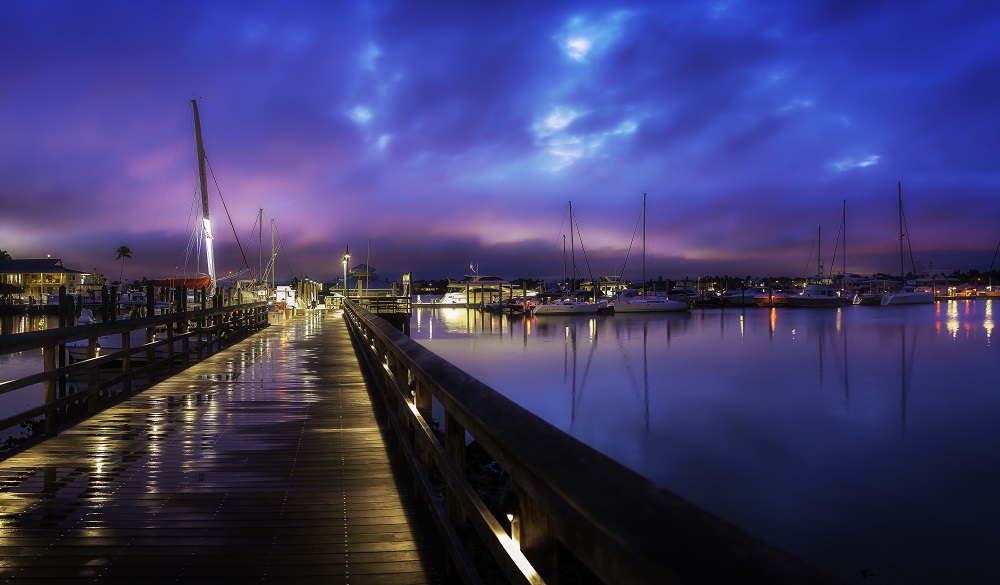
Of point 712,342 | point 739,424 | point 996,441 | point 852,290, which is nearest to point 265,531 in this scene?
point 739,424

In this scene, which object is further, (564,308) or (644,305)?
(644,305)

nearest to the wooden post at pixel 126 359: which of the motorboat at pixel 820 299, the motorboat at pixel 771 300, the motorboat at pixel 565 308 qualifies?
the motorboat at pixel 565 308

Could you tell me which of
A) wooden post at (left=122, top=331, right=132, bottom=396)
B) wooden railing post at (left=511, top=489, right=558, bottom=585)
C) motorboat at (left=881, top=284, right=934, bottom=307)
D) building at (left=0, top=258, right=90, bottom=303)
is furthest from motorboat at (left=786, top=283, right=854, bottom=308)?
building at (left=0, top=258, right=90, bottom=303)

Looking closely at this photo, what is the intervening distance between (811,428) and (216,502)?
18.2m

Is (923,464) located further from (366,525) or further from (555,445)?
(555,445)

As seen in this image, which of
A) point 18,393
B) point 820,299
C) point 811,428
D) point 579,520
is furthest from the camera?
point 820,299

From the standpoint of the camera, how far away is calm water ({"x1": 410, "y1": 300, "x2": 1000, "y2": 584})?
9.47 m

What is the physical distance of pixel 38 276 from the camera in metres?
81.9

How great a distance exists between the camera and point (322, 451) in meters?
4.95

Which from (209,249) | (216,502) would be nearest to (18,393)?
(209,249)

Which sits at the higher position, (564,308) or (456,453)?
(456,453)

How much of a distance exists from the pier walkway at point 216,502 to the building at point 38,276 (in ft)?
277

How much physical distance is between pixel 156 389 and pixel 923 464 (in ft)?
52.0

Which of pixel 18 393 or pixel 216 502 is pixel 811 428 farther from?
pixel 18 393
